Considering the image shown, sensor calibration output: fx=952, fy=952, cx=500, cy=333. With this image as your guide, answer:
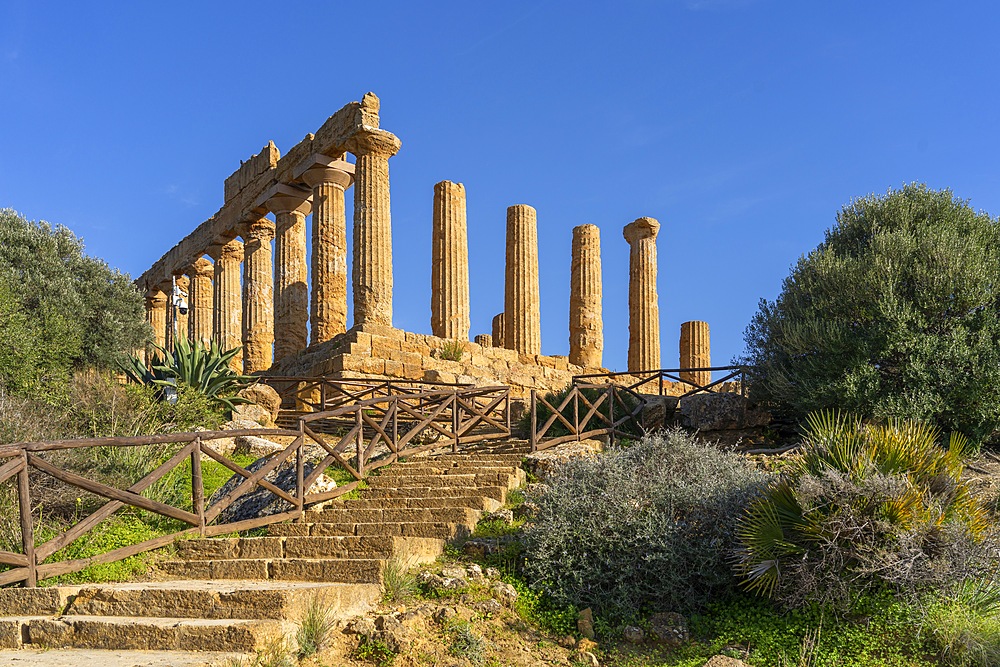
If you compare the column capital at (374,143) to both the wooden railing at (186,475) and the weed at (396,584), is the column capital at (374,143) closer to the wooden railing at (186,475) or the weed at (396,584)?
the wooden railing at (186,475)

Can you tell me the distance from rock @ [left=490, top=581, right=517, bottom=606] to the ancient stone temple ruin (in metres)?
11.7

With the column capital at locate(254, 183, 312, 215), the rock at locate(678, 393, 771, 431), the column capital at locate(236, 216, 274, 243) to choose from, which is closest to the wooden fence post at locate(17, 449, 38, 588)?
the rock at locate(678, 393, 771, 431)

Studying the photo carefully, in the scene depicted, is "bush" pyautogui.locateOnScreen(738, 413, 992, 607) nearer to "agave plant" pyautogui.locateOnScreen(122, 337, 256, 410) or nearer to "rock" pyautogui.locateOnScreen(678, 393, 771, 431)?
"rock" pyautogui.locateOnScreen(678, 393, 771, 431)

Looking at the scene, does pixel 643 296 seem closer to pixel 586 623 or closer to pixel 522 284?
pixel 522 284

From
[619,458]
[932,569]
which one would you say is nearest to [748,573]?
[932,569]

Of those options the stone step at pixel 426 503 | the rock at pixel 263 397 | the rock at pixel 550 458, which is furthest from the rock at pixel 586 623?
the rock at pixel 263 397

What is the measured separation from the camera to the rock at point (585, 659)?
773 cm

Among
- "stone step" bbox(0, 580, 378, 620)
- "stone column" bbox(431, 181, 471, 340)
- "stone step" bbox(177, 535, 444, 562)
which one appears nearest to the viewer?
"stone step" bbox(0, 580, 378, 620)

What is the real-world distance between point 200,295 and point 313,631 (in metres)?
26.8

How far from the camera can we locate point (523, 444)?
47.0ft

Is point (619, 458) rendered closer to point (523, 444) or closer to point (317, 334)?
point (523, 444)

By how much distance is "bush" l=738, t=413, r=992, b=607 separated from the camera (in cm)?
805

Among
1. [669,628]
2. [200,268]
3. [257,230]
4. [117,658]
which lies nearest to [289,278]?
[257,230]

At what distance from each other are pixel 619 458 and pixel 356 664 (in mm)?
4593
